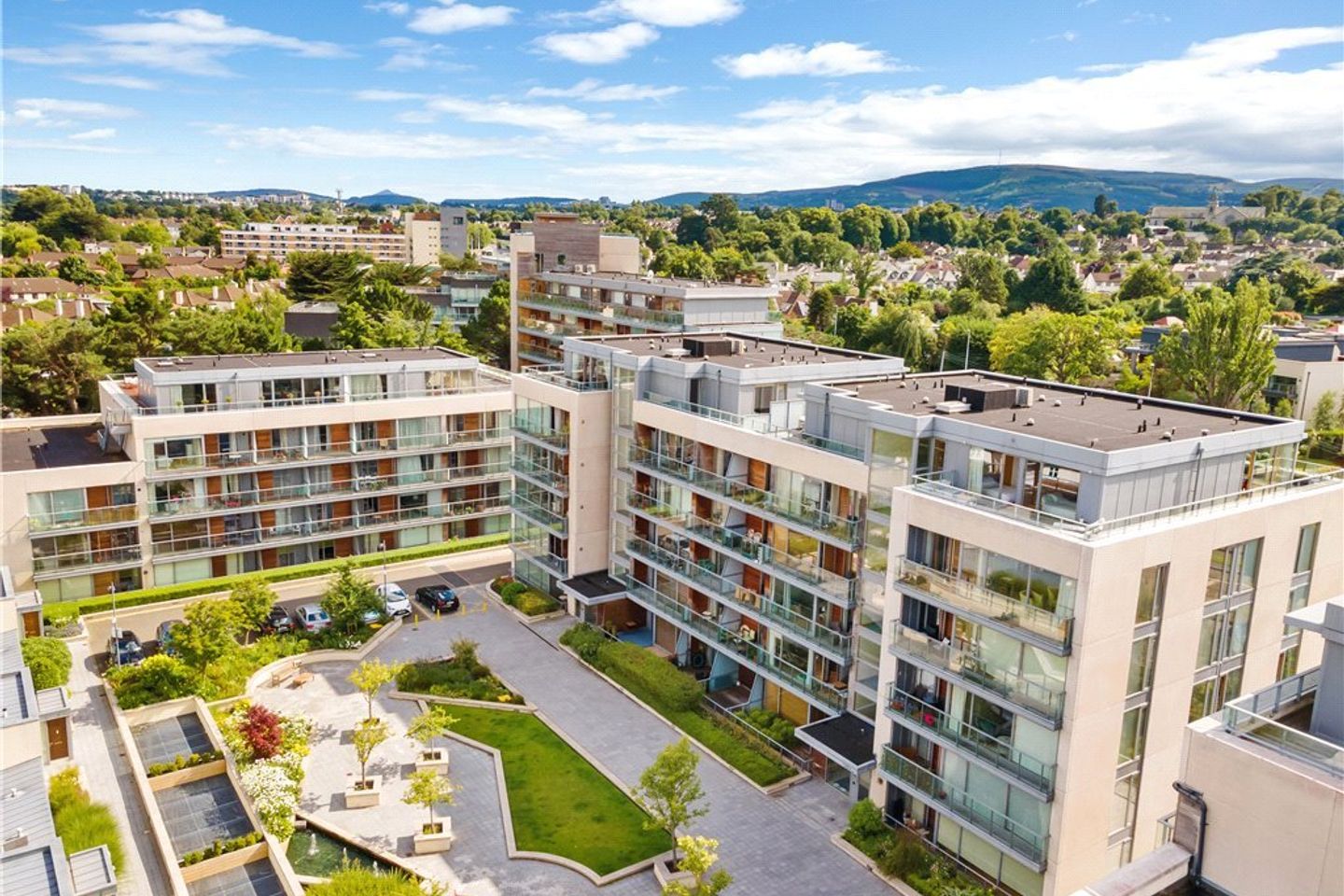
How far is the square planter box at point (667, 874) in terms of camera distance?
91.2 ft

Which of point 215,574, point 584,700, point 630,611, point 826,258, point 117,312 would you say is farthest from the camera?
point 826,258

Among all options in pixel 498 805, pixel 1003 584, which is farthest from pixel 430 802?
pixel 1003 584

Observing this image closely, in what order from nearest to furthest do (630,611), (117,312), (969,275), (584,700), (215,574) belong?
(584,700) < (630,611) < (215,574) < (117,312) < (969,275)

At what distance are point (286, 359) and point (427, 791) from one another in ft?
107

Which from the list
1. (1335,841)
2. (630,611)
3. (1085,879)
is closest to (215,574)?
(630,611)

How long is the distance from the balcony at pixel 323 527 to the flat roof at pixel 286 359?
8.59 meters

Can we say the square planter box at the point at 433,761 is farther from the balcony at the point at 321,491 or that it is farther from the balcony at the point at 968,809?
the balcony at the point at 321,491

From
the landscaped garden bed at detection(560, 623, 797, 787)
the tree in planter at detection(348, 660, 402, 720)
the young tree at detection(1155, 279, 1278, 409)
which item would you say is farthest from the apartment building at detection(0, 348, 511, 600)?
the young tree at detection(1155, 279, 1278, 409)

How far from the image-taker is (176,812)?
3109 centimetres

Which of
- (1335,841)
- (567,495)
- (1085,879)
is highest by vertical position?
(1335,841)

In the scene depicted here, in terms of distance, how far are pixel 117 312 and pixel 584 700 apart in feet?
180

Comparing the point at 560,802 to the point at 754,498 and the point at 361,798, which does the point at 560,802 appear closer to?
the point at 361,798

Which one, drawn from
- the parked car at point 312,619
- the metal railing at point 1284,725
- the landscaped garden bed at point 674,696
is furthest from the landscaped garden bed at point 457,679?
the metal railing at point 1284,725

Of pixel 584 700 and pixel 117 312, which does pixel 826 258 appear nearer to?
pixel 117 312
